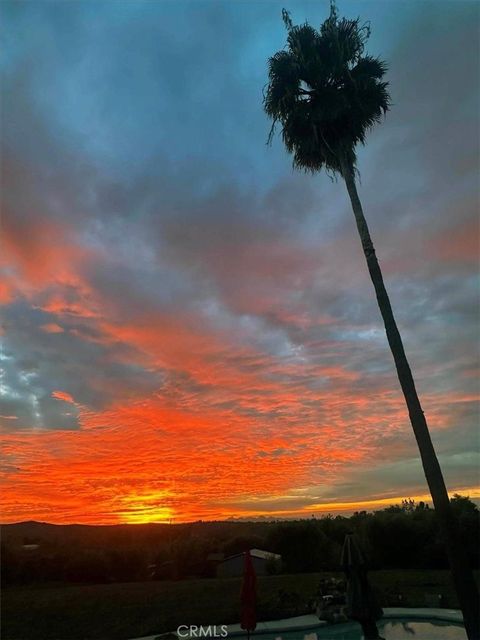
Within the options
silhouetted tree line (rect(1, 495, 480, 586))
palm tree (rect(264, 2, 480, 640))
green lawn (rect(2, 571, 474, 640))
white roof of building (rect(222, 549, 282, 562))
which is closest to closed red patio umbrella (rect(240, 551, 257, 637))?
palm tree (rect(264, 2, 480, 640))

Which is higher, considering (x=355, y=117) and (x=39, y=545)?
(x=355, y=117)

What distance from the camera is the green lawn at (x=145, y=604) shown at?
2112 centimetres

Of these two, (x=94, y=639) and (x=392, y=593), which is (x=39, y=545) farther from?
(x=392, y=593)

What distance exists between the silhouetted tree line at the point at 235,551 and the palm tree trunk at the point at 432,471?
121 ft

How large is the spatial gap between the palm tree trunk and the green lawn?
52.5 ft

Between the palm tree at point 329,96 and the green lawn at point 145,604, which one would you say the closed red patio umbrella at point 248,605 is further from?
the green lawn at point 145,604

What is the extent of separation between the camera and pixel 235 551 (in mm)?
47969

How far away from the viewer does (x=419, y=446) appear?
782 centimetres

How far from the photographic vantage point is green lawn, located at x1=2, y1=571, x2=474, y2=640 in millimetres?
21125

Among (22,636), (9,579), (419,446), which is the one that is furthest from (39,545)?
(419,446)

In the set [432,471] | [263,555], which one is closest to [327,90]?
[432,471]

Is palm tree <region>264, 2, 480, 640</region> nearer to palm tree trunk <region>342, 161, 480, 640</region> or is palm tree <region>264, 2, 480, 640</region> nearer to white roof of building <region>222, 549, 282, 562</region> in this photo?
palm tree trunk <region>342, 161, 480, 640</region>

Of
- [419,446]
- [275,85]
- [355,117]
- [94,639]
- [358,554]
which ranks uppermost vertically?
[275,85]

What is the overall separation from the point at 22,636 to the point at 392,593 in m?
17.5
